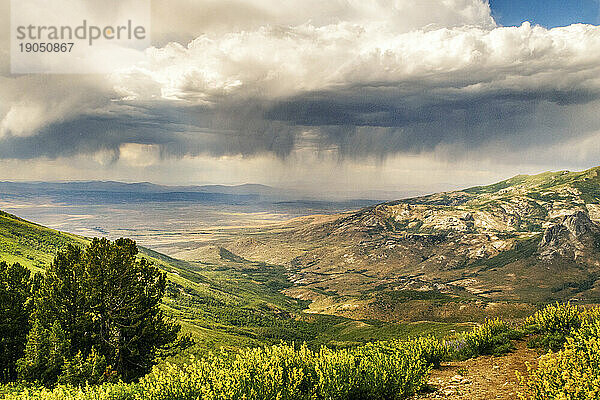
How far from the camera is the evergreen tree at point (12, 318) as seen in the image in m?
30.8

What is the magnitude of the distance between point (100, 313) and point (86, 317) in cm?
122

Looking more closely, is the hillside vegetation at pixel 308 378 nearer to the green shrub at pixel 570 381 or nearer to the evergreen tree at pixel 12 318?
the green shrub at pixel 570 381

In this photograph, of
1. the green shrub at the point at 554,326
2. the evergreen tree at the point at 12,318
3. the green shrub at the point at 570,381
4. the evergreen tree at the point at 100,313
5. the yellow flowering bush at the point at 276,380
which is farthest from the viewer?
the evergreen tree at the point at 12,318

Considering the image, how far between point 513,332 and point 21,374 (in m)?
36.4

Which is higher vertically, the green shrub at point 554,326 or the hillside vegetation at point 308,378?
the hillside vegetation at point 308,378

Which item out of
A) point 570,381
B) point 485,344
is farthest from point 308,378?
point 485,344

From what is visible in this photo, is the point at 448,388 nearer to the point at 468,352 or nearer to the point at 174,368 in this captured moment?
the point at 468,352

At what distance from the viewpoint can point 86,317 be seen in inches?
1147

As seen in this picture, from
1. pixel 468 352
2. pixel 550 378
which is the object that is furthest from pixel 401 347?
pixel 550 378

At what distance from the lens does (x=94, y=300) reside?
97.2ft

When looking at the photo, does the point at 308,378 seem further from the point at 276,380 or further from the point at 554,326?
the point at 554,326

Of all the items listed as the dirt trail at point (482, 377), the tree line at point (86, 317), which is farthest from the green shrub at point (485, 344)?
the tree line at point (86, 317)

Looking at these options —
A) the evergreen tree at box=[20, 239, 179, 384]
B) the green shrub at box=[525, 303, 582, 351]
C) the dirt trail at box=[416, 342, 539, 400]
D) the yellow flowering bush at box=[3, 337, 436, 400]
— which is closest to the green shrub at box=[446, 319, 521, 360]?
the dirt trail at box=[416, 342, 539, 400]

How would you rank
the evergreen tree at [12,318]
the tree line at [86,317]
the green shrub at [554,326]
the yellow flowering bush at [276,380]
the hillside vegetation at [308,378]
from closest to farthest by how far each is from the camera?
1. the hillside vegetation at [308,378]
2. the yellow flowering bush at [276,380]
3. the green shrub at [554,326]
4. the tree line at [86,317]
5. the evergreen tree at [12,318]
